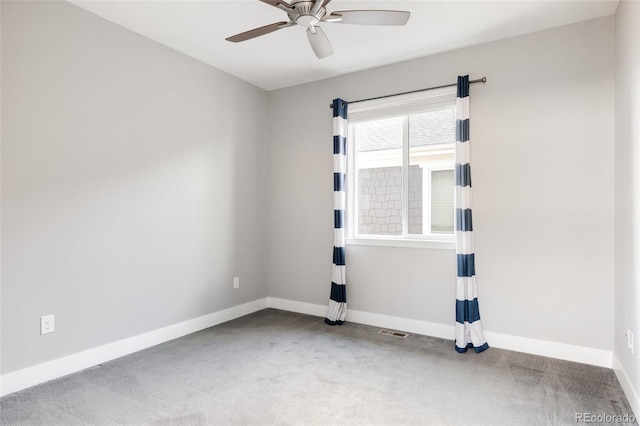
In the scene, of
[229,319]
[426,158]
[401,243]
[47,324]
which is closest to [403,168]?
[426,158]

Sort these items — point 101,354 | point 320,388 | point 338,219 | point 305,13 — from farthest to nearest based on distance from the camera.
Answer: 1. point 338,219
2. point 101,354
3. point 320,388
4. point 305,13

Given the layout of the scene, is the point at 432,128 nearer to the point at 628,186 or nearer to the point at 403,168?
the point at 403,168

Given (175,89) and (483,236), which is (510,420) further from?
(175,89)

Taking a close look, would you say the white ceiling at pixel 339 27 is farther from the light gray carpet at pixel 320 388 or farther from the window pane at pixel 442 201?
the light gray carpet at pixel 320 388

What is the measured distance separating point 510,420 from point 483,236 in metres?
1.52

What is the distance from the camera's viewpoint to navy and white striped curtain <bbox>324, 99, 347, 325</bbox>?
3.75m

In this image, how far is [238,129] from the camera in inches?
159

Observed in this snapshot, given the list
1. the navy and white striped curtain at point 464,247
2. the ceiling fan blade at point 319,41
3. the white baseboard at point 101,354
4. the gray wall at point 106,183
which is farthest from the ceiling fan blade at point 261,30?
the white baseboard at point 101,354

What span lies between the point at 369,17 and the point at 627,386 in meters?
2.73

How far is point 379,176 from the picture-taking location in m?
3.77

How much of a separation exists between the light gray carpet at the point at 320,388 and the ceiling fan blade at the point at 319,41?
2279 millimetres

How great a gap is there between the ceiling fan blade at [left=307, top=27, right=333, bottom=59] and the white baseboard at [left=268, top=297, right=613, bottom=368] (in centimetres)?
249

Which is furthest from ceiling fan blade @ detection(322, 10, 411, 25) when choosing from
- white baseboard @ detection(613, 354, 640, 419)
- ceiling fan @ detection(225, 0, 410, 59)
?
white baseboard @ detection(613, 354, 640, 419)

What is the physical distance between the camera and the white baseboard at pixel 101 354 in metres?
2.29
